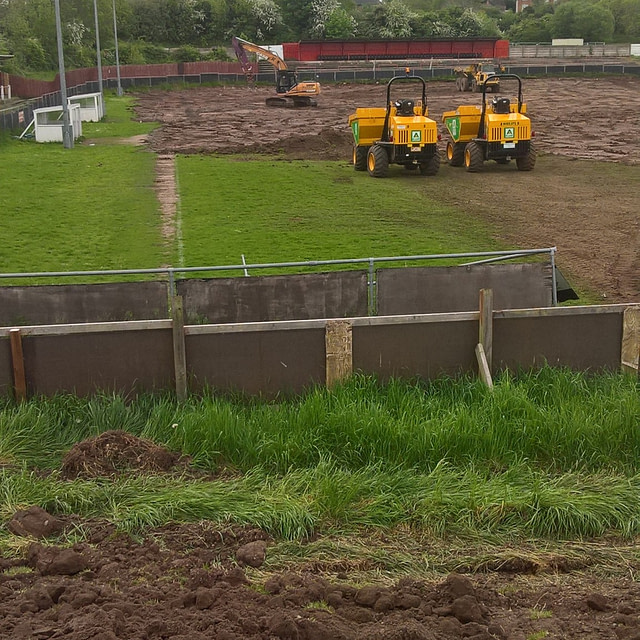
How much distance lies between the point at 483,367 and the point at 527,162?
18.8m

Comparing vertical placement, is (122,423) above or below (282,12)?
below

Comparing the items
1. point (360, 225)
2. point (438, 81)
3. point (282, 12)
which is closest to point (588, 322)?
point (360, 225)

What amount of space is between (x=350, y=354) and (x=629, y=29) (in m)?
121

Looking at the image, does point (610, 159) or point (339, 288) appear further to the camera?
point (610, 159)

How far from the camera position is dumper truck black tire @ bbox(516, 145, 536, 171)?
90.9 feet

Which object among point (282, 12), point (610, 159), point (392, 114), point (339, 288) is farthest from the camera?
point (282, 12)

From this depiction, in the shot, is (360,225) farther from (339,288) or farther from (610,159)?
(610,159)

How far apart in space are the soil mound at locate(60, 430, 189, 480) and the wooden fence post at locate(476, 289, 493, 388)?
10.8ft

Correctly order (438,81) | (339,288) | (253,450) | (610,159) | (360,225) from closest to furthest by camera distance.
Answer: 1. (253,450)
2. (339,288)
3. (360,225)
4. (610,159)
5. (438,81)

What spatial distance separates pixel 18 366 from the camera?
9.91 metres

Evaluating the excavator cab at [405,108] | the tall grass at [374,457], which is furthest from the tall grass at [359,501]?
the excavator cab at [405,108]

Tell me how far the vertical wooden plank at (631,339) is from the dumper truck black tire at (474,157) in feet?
57.8

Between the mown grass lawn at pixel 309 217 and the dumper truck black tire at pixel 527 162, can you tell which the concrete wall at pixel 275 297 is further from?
the dumper truck black tire at pixel 527 162

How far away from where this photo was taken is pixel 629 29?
392 feet
